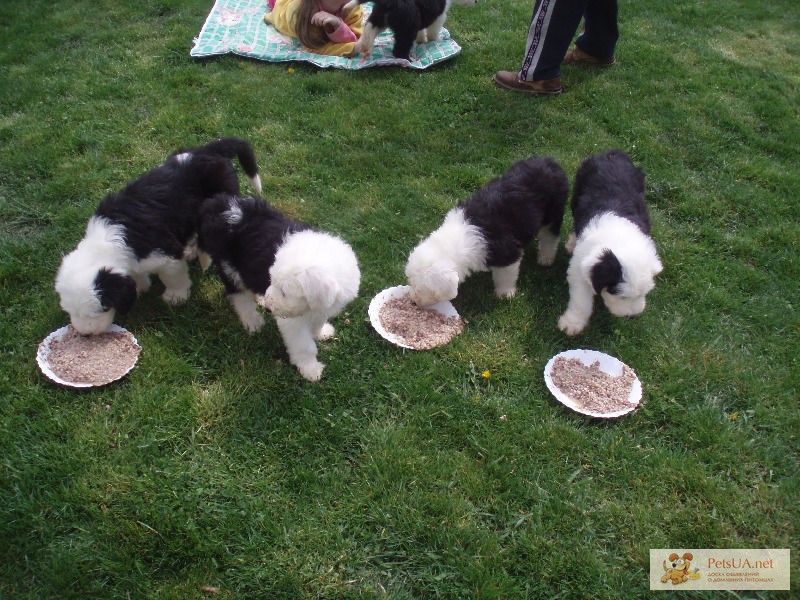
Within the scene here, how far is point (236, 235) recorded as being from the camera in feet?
12.0

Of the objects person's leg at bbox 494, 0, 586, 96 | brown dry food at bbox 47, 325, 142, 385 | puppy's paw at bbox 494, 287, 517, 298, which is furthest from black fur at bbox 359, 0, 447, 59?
brown dry food at bbox 47, 325, 142, 385

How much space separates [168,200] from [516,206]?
259 centimetres

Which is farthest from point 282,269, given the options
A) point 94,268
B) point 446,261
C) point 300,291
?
point 94,268

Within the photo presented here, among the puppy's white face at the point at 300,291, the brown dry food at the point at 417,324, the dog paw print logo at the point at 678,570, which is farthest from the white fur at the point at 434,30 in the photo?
the dog paw print logo at the point at 678,570

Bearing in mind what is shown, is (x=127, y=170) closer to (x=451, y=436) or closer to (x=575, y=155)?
(x=451, y=436)

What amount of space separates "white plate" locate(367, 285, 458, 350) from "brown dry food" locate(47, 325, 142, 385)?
66.7 inches

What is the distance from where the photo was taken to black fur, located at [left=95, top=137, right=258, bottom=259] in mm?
3771

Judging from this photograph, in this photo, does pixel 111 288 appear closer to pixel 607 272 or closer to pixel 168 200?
pixel 168 200

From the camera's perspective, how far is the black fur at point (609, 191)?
Answer: 13.6 ft

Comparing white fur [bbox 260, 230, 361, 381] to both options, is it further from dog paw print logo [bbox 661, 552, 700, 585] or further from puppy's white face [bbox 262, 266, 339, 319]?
dog paw print logo [bbox 661, 552, 700, 585]

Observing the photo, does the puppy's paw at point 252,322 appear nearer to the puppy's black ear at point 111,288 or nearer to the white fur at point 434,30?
the puppy's black ear at point 111,288

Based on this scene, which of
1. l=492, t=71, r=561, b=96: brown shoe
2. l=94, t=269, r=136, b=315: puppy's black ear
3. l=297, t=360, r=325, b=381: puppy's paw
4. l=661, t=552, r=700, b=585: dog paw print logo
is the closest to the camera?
l=661, t=552, r=700, b=585: dog paw print logo

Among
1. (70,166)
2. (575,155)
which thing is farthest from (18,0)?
(575,155)

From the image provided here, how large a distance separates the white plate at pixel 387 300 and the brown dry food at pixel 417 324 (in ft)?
0.08
